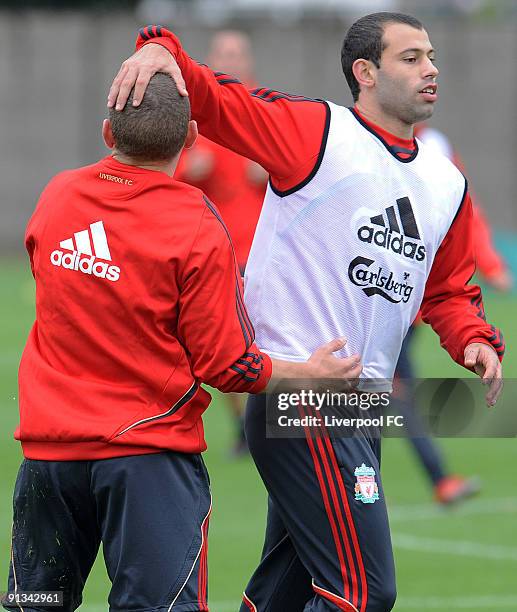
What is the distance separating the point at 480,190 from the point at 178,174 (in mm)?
21029

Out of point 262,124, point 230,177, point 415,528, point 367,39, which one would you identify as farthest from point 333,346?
point 230,177

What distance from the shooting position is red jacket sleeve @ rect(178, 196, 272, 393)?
4172mm

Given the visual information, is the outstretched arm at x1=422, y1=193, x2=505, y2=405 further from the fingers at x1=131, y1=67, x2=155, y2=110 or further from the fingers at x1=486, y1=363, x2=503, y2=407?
the fingers at x1=131, y1=67, x2=155, y2=110

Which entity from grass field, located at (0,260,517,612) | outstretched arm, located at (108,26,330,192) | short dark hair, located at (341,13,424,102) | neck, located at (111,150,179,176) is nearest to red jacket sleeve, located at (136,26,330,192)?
outstretched arm, located at (108,26,330,192)

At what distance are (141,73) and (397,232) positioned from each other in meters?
1.18

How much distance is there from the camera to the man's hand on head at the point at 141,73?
429 cm

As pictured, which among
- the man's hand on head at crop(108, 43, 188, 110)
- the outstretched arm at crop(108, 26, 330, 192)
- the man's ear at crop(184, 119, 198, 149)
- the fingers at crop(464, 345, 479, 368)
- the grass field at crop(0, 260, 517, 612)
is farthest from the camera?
the grass field at crop(0, 260, 517, 612)

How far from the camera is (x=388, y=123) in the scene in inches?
201

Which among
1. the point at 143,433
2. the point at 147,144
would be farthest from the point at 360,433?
the point at 147,144

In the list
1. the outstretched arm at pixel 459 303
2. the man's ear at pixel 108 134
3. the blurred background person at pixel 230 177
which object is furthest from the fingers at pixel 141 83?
the blurred background person at pixel 230 177

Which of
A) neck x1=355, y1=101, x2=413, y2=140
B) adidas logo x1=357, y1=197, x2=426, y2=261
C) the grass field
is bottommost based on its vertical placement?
the grass field

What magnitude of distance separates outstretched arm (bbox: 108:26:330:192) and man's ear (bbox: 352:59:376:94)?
242 millimetres

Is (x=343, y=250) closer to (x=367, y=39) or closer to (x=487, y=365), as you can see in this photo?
(x=487, y=365)

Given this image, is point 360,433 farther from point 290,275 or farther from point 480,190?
point 480,190
